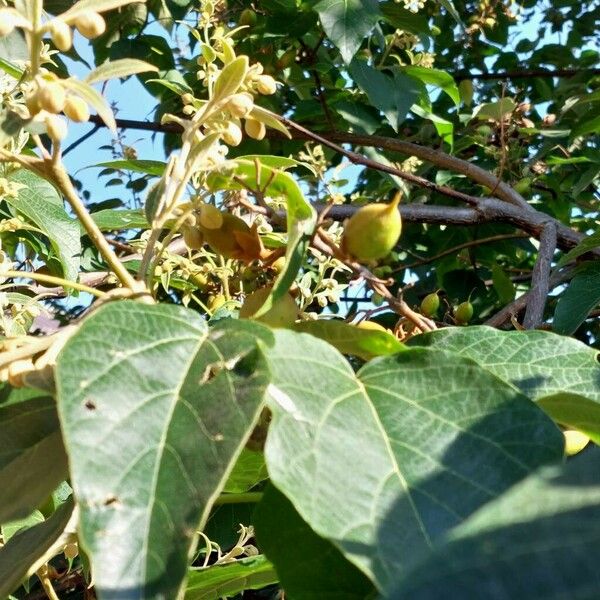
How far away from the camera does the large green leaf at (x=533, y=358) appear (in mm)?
704

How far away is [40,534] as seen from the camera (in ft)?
2.35

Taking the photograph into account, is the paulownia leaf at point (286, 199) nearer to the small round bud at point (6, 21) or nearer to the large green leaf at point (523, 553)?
the small round bud at point (6, 21)

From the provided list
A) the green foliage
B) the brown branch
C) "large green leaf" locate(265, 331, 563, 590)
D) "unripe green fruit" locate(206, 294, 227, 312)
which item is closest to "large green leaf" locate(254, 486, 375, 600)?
the green foliage

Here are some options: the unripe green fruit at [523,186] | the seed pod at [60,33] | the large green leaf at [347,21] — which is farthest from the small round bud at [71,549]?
the unripe green fruit at [523,186]

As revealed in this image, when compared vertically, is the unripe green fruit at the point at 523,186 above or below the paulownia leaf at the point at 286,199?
below

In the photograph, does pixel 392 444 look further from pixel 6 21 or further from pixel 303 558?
pixel 6 21

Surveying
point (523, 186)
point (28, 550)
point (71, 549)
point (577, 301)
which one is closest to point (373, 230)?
point (28, 550)

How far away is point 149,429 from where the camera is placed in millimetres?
501

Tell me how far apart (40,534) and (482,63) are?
307 centimetres

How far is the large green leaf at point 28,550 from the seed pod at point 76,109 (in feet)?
1.03

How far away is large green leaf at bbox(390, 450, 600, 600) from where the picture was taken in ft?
0.92

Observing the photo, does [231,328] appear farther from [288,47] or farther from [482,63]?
[482,63]

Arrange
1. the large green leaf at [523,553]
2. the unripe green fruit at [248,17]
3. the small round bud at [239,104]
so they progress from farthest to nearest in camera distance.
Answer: the unripe green fruit at [248,17], the small round bud at [239,104], the large green leaf at [523,553]

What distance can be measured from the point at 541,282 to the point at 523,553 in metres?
1.08
